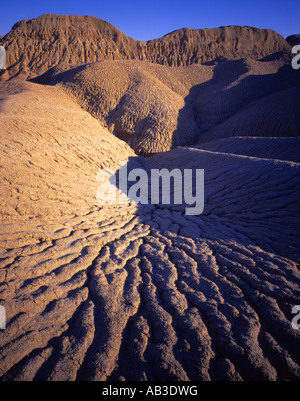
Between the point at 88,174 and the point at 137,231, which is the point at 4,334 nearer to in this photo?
the point at 137,231

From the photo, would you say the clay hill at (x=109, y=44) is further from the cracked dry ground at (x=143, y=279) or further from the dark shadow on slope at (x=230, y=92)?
the cracked dry ground at (x=143, y=279)

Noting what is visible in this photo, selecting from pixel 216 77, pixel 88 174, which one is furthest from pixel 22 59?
pixel 88 174

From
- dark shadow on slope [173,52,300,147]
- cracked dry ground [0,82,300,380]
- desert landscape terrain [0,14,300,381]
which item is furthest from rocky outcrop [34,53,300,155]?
cracked dry ground [0,82,300,380]

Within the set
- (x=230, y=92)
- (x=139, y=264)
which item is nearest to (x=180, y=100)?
(x=230, y=92)

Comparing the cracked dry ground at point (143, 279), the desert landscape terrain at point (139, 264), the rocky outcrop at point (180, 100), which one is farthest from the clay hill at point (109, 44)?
the cracked dry ground at point (143, 279)

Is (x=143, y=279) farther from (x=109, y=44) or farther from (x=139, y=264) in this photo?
(x=109, y=44)
